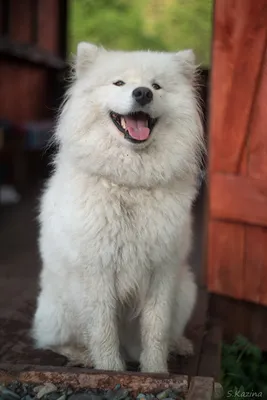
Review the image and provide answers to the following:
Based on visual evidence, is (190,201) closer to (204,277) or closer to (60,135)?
(60,135)

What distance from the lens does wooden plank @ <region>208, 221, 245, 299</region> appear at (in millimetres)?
3652

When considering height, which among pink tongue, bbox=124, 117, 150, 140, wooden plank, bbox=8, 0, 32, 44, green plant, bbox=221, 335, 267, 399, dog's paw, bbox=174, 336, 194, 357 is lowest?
green plant, bbox=221, 335, 267, 399

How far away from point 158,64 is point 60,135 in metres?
0.56

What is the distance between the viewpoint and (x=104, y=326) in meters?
2.59

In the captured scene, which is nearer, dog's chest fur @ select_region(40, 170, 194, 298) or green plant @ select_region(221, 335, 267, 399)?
dog's chest fur @ select_region(40, 170, 194, 298)

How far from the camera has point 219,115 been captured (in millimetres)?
3557

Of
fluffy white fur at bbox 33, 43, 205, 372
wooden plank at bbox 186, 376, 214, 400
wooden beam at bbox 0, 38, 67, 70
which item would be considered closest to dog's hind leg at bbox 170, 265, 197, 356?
fluffy white fur at bbox 33, 43, 205, 372

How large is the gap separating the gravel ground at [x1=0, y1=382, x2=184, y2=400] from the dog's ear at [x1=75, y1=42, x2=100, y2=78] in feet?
A: 4.51

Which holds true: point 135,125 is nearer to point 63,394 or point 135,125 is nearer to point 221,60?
point 63,394

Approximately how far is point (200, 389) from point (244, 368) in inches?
60.4

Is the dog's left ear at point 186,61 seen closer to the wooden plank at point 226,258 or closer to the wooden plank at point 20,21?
the wooden plank at point 226,258

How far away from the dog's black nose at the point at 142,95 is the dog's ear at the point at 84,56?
1.18 ft

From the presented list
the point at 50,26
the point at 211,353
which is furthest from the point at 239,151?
the point at 50,26

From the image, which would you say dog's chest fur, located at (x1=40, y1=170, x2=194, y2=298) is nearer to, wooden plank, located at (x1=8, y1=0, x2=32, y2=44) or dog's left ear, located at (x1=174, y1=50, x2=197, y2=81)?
dog's left ear, located at (x1=174, y1=50, x2=197, y2=81)
